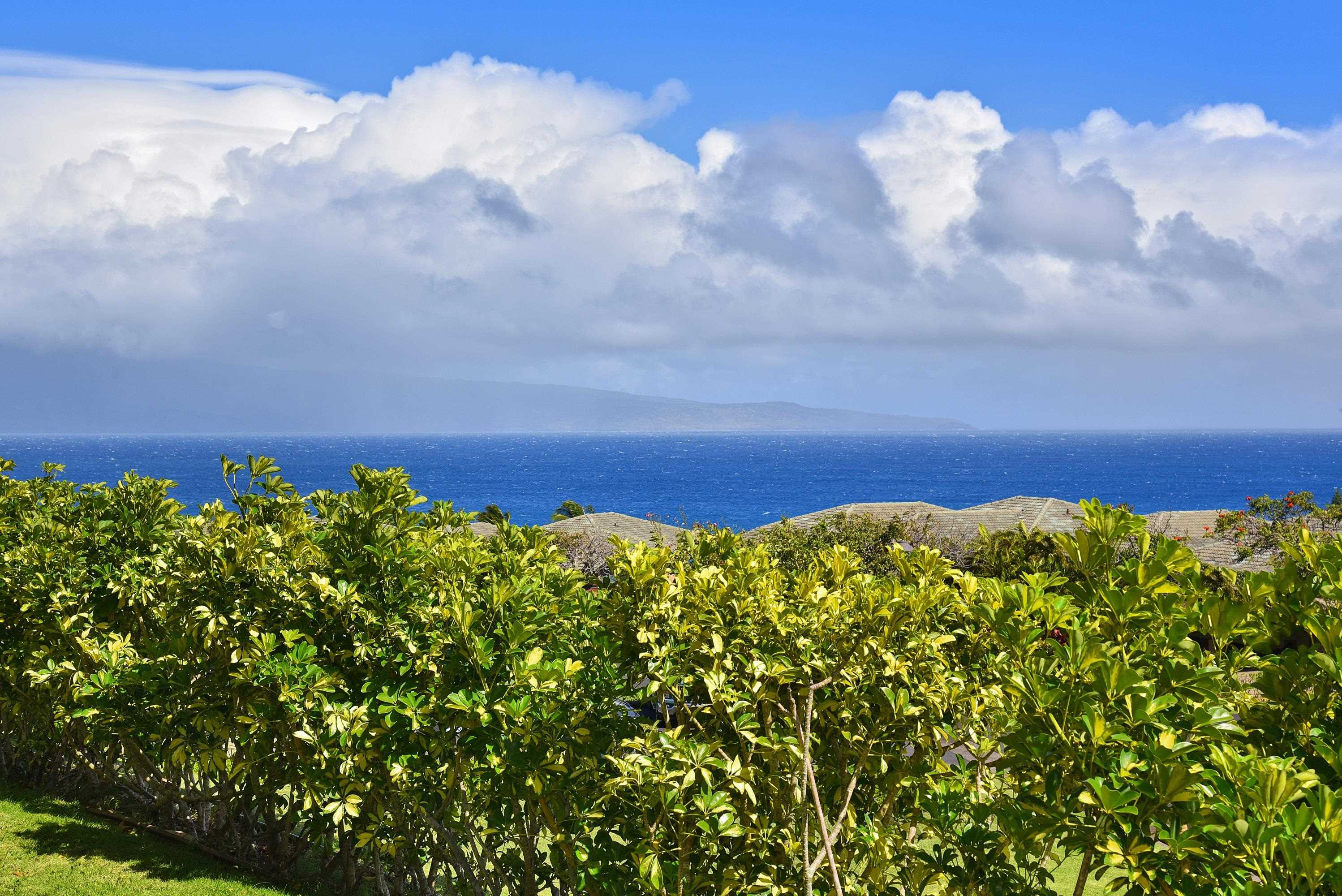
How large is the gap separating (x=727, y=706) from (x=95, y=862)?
570 cm

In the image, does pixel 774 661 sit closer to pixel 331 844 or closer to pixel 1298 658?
pixel 1298 658

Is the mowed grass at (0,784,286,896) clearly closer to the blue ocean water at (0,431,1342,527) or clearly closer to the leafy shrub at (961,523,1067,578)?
the leafy shrub at (961,523,1067,578)

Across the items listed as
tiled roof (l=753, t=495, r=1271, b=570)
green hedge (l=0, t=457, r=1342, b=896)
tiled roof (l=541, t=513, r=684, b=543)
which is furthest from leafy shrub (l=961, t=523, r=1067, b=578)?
green hedge (l=0, t=457, r=1342, b=896)

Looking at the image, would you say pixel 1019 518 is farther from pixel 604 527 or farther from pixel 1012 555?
pixel 604 527

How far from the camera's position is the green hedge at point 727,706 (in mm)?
2838

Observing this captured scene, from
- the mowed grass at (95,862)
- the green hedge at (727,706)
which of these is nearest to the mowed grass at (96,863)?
the mowed grass at (95,862)

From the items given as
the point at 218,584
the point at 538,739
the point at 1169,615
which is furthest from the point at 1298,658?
the point at 218,584

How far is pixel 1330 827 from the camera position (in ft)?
7.42

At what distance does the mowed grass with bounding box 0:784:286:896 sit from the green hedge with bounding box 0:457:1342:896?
570mm

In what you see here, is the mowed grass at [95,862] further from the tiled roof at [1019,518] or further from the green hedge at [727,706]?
the tiled roof at [1019,518]

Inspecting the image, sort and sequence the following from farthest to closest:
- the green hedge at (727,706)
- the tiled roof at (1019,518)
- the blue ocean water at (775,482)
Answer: the blue ocean water at (775,482), the tiled roof at (1019,518), the green hedge at (727,706)

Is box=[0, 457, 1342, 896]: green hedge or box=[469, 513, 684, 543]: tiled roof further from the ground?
box=[0, 457, 1342, 896]: green hedge

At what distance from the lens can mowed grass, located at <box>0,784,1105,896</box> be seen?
6.45 metres

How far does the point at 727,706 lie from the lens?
3.98 m
